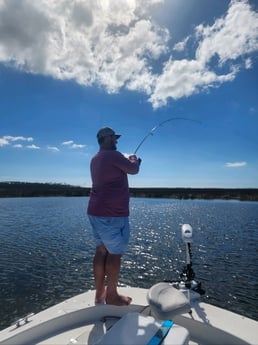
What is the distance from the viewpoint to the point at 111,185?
128 inches

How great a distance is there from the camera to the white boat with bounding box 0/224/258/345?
205 centimetres

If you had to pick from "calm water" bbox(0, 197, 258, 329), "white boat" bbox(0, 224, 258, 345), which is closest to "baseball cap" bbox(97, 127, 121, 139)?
"white boat" bbox(0, 224, 258, 345)

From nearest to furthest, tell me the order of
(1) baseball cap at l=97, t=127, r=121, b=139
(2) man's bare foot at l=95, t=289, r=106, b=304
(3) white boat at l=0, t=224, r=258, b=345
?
(3) white boat at l=0, t=224, r=258, b=345 < (2) man's bare foot at l=95, t=289, r=106, b=304 < (1) baseball cap at l=97, t=127, r=121, b=139

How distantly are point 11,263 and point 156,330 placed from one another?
8.89m

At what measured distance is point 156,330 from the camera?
2.06m

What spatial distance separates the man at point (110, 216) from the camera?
122 inches

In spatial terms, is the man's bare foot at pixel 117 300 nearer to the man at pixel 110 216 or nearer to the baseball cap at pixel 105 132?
the man at pixel 110 216

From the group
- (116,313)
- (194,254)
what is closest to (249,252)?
(194,254)

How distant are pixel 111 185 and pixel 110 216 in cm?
37

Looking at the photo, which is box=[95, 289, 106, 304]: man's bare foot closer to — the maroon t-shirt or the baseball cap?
the maroon t-shirt

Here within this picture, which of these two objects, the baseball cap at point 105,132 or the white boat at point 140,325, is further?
the baseball cap at point 105,132

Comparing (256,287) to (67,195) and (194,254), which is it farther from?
(67,195)

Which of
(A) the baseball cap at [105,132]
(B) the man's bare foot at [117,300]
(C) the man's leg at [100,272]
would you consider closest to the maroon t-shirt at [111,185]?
(A) the baseball cap at [105,132]

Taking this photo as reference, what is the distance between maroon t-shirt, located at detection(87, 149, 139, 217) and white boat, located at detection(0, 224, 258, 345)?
38.3 inches
